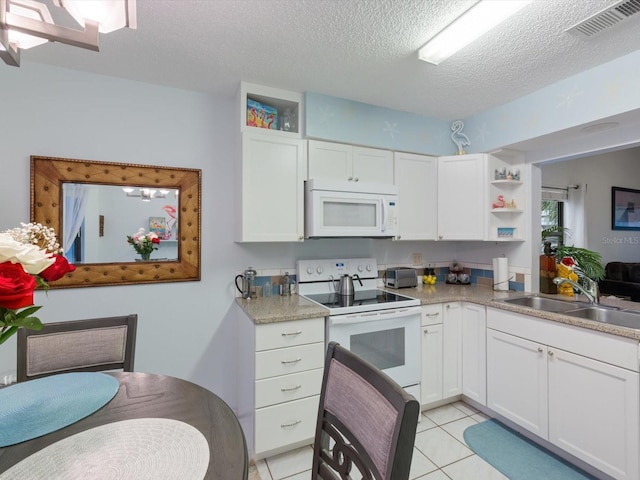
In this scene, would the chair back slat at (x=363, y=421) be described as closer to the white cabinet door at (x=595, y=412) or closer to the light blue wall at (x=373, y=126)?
the white cabinet door at (x=595, y=412)

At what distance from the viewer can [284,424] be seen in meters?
1.93

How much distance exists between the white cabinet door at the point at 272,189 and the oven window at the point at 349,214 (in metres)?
0.20

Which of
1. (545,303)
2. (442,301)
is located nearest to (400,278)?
(442,301)

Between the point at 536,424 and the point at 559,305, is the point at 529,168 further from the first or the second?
the point at 536,424

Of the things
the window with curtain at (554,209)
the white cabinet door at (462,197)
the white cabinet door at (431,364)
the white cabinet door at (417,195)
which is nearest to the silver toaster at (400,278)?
the white cabinet door at (417,195)

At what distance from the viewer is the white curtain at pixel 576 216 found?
3.41m

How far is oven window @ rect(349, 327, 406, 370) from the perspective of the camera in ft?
7.08

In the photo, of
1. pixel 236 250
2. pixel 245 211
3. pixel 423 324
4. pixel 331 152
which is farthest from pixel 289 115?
pixel 423 324

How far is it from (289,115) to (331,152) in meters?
0.44

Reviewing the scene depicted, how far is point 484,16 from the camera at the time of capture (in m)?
1.51

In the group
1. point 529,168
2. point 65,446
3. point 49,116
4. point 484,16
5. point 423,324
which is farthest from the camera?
point 529,168

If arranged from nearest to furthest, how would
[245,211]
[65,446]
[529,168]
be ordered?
1. [65,446]
2. [245,211]
3. [529,168]

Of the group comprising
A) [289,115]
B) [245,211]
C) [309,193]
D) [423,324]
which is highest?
[289,115]

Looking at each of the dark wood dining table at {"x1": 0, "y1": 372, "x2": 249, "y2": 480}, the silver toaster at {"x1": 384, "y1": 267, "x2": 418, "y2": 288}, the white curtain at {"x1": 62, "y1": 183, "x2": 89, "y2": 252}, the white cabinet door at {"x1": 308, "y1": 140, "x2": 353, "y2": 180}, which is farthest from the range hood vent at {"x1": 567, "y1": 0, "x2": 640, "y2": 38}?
the white curtain at {"x1": 62, "y1": 183, "x2": 89, "y2": 252}
